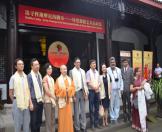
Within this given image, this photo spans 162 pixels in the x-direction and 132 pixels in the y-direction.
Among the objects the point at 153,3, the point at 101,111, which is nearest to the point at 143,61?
the point at 153,3

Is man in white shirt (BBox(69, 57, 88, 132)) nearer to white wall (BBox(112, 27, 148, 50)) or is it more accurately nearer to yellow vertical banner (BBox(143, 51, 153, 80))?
yellow vertical banner (BBox(143, 51, 153, 80))

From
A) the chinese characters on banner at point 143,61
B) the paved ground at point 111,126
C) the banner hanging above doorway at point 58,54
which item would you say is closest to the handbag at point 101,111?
the paved ground at point 111,126

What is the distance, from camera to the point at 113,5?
1132 centimetres

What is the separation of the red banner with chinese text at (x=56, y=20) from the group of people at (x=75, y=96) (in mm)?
2048

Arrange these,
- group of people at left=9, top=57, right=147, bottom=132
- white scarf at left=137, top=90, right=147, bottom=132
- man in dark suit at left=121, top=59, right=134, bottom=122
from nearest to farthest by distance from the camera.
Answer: group of people at left=9, top=57, right=147, bottom=132 → white scarf at left=137, top=90, right=147, bottom=132 → man in dark suit at left=121, top=59, right=134, bottom=122

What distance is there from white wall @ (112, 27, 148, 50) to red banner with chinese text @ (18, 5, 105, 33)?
3183mm

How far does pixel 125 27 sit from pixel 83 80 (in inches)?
303

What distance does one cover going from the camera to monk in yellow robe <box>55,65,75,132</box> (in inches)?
324

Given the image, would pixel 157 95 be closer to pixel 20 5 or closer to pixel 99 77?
pixel 99 77

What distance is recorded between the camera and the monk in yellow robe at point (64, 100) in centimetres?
823

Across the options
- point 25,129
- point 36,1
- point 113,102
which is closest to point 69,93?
point 25,129

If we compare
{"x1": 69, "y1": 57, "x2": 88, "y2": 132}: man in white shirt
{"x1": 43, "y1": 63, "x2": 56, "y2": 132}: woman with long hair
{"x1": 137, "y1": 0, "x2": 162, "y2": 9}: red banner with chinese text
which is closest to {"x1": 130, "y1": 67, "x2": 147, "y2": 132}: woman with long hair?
{"x1": 69, "y1": 57, "x2": 88, "y2": 132}: man in white shirt

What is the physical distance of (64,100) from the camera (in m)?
8.29

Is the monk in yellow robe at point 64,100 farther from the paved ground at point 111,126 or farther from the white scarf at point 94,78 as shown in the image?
the white scarf at point 94,78
